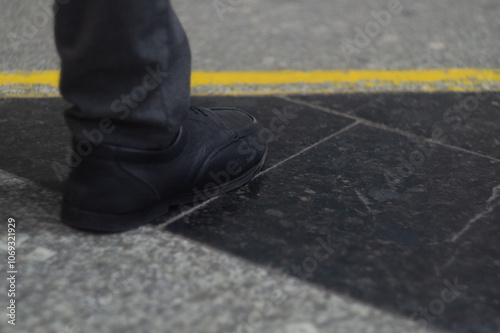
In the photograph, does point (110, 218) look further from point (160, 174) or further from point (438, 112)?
point (438, 112)

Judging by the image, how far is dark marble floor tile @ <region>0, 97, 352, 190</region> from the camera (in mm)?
1776

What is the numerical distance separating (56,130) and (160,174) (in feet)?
2.36

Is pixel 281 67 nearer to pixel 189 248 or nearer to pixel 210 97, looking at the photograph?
pixel 210 97

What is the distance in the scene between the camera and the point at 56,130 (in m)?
2.01

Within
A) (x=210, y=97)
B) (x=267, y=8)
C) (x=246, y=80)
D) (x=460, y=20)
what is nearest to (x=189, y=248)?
(x=210, y=97)

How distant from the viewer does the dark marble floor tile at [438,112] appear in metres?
2.11

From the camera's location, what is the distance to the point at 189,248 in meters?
1.41

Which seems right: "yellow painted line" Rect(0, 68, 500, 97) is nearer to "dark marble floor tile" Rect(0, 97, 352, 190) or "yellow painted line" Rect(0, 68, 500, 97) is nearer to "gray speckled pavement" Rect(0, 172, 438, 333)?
"dark marble floor tile" Rect(0, 97, 352, 190)

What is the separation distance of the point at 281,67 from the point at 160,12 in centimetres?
149

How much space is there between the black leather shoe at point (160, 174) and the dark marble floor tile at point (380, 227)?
0.07 m

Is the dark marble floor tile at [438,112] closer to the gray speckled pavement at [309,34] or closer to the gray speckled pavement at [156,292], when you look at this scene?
the gray speckled pavement at [309,34]

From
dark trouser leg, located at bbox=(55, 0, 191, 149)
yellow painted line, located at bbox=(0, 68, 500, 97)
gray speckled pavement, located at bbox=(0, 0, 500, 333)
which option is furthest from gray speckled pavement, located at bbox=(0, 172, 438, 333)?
yellow painted line, located at bbox=(0, 68, 500, 97)

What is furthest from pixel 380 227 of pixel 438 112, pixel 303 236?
pixel 438 112

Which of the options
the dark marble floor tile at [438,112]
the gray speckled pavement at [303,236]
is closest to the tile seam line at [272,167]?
the gray speckled pavement at [303,236]
